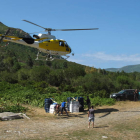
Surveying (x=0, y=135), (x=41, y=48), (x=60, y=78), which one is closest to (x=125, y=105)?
(x=41, y=48)

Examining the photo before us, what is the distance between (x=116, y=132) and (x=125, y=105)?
1228 cm

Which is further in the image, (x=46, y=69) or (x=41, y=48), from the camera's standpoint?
(x=46, y=69)

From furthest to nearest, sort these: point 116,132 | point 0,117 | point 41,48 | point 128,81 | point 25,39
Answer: point 128,81, point 41,48, point 25,39, point 0,117, point 116,132

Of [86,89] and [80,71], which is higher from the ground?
[80,71]

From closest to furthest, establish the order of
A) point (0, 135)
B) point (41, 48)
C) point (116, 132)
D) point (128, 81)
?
point (0, 135) → point (116, 132) → point (41, 48) → point (128, 81)

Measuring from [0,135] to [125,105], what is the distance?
16449 mm

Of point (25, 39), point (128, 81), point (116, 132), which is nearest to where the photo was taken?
point (116, 132)

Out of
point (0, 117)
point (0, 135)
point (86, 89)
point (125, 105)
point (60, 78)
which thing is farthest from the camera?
point (60, 78)

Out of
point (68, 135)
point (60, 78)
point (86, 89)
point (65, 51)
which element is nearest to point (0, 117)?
point (68, 135)

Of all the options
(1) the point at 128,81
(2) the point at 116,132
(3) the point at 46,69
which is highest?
(3) the point at 46,69

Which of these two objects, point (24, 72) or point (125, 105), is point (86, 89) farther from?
point (24, 72)

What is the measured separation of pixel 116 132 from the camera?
36.2 feet

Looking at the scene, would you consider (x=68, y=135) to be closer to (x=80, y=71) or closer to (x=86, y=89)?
(x=86, y=89)

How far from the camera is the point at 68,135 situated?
1014 cm
